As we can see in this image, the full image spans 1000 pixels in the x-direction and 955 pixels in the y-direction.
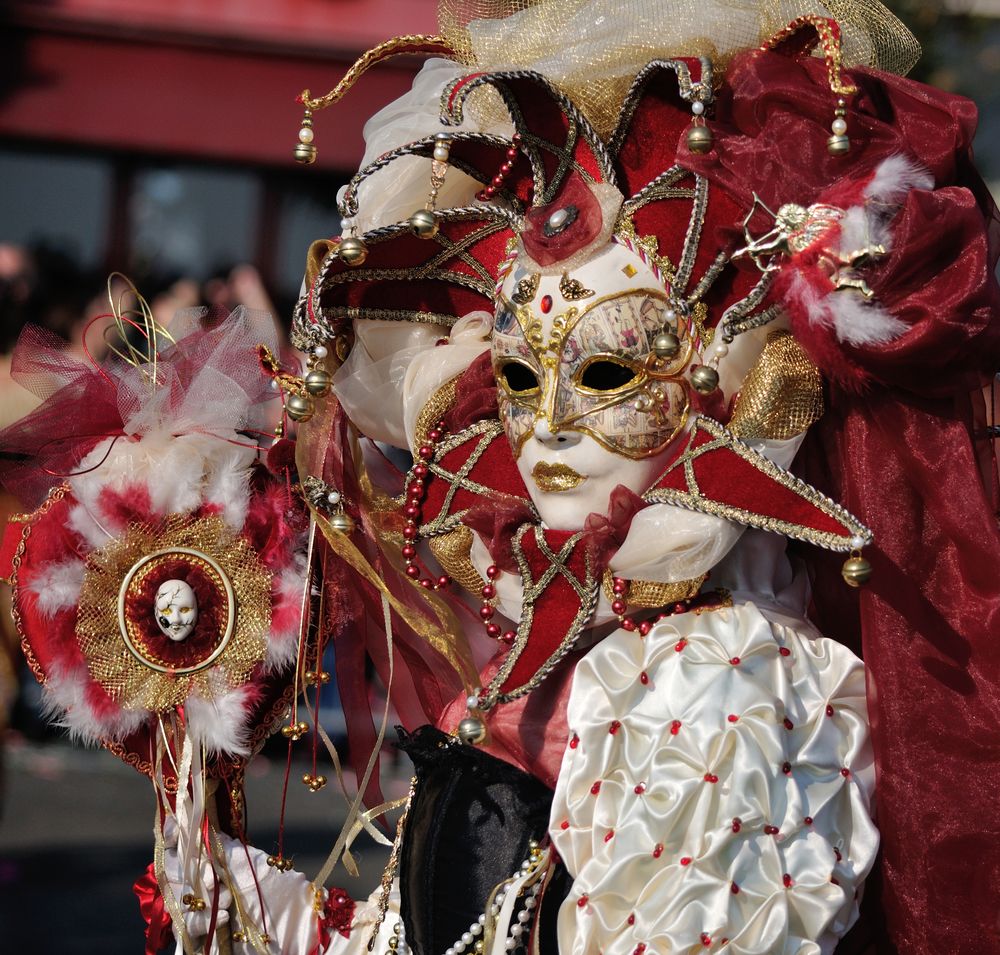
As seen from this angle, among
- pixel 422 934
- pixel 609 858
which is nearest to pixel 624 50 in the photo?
pixel 609 858

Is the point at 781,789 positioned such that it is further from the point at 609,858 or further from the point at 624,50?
the point at 624,50

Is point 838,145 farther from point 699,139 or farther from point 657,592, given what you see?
point 657,592

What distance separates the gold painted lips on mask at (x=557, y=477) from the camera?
6.48ft

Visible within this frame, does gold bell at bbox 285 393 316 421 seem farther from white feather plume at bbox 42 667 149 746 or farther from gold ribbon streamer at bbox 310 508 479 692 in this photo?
white feather plume at bbox 42 667 149 746

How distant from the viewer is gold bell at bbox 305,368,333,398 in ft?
7.04

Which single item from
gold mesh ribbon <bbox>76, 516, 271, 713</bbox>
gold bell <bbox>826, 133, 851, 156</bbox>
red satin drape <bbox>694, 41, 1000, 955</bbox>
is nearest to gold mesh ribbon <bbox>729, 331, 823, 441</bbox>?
red satin drape <bbox>694, 41, 1000, 955</bbox>

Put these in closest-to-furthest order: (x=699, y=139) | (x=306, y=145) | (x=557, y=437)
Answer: (x=699, y=139) → (x=557, y=437) → (x=306, y=145)

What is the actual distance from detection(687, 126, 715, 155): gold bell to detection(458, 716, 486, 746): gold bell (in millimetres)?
781

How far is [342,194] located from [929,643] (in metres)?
1.01

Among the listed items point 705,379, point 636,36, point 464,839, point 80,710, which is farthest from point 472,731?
point 636,36

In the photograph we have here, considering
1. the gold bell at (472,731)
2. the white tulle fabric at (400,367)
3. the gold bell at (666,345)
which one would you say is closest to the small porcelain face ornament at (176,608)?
the white tulle fabric at (400,367)

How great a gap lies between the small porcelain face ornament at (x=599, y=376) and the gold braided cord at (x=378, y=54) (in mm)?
398

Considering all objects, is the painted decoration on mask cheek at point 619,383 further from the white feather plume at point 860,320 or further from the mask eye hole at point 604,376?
the white feather plume at point 860,320

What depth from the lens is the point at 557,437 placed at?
6.46ft
